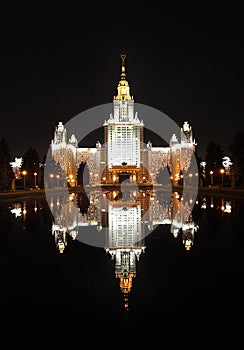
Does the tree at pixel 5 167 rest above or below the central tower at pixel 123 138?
below

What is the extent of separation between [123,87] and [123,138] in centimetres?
1632

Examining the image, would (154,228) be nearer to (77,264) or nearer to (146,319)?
(77,264)

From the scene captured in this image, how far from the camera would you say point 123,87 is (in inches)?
4729

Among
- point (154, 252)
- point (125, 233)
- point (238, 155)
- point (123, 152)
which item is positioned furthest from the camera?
point (123, 152)

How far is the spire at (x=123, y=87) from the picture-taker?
119 meters

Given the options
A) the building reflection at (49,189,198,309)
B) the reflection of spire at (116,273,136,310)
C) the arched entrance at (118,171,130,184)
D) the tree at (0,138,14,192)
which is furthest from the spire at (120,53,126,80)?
the reflection of spire at (116,273,136,310)

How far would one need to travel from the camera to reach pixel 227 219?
1803 cm

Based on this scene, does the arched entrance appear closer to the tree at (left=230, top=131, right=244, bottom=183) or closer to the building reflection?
the tree at (left=230, top=131, right=244, bottom=183)

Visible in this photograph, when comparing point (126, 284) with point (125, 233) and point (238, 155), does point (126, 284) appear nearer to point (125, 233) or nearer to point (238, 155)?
point (125, 233)

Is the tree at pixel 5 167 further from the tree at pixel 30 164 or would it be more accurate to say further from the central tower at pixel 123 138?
the central tower at pixel 123 138

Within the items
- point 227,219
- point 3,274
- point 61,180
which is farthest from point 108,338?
point 61,180

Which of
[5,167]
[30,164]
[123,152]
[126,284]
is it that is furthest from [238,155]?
[123,152]

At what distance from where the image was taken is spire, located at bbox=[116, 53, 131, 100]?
119438mm

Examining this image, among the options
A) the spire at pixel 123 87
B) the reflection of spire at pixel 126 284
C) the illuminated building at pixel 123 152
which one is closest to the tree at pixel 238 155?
the reflection of spire at pixel 126 284
